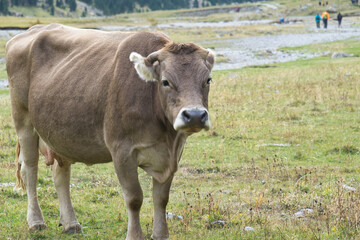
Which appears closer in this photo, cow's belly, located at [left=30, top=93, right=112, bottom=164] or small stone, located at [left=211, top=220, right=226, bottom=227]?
cow's belly, located at [left=30, top=93, right=112, bottom=164]

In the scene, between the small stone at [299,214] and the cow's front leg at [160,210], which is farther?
the small stone at [299,214]

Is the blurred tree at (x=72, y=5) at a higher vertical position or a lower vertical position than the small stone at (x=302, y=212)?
lower

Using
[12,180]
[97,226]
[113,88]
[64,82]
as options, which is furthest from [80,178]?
[113,88]

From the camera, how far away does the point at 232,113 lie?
52.3 feet

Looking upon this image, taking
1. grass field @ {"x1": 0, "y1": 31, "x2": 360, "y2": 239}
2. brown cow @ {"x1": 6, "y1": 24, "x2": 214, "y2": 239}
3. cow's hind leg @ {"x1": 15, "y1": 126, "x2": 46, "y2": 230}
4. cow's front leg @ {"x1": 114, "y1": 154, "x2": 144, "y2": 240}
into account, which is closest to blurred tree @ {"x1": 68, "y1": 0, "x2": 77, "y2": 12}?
grass field @ {"x1": 0, "y1": 31, "x2": 360, "y2": 239}

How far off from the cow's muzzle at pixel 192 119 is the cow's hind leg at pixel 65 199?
2.86 m

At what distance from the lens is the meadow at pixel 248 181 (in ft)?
24.4

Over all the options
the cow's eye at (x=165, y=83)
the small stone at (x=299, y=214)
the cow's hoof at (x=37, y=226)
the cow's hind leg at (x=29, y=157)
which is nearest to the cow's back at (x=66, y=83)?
the cow's hind leg at (x=29, y=157)

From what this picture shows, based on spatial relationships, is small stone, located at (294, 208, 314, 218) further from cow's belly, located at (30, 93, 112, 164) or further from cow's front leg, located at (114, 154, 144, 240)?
cow's belly, located at (30, 93, 112, 164)

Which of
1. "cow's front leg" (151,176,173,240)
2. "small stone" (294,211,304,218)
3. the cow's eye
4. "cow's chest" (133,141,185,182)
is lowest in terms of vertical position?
"small stone" (294,211,304,218)

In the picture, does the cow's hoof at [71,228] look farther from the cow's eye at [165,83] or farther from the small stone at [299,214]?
the small stone at [299,214]

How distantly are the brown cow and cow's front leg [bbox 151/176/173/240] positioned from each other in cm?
1

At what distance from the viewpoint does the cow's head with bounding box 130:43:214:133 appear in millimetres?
5727

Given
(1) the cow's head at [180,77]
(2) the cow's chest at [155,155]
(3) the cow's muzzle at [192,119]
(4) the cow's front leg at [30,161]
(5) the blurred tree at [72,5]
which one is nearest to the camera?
(3) the cow's muzzle at [192,119]
